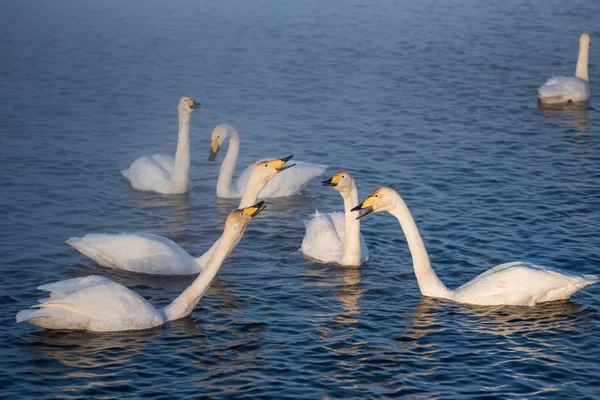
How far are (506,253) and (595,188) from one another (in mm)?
3830

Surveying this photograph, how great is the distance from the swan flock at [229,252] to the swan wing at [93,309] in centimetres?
1

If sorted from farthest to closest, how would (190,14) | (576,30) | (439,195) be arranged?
(190,14), (576,30), (439,195)

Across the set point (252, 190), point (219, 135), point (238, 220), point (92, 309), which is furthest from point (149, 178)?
point (92, 309)

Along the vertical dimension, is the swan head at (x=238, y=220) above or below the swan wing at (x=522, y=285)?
above

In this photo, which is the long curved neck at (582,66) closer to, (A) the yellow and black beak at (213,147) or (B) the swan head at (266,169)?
(A) the yellow and black beak at (213,147)

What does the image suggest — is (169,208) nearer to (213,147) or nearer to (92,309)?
(213,147)

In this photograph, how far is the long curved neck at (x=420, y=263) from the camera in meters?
12.2

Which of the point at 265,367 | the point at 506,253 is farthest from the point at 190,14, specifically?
the point at 265,367

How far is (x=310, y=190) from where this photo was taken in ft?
58.3

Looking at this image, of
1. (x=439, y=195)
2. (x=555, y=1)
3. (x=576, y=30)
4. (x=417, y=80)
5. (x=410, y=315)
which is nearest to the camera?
(x=410, y=315)

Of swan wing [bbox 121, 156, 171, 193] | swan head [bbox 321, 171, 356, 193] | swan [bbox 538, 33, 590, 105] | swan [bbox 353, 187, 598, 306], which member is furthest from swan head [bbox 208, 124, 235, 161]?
swan [bbox 538, 33, 590, 105]

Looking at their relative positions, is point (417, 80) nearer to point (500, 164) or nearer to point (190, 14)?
point (500, 164)

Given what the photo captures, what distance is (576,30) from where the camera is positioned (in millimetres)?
32531

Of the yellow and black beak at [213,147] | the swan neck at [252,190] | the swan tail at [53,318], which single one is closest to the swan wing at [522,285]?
the swan neck at [252,190]
